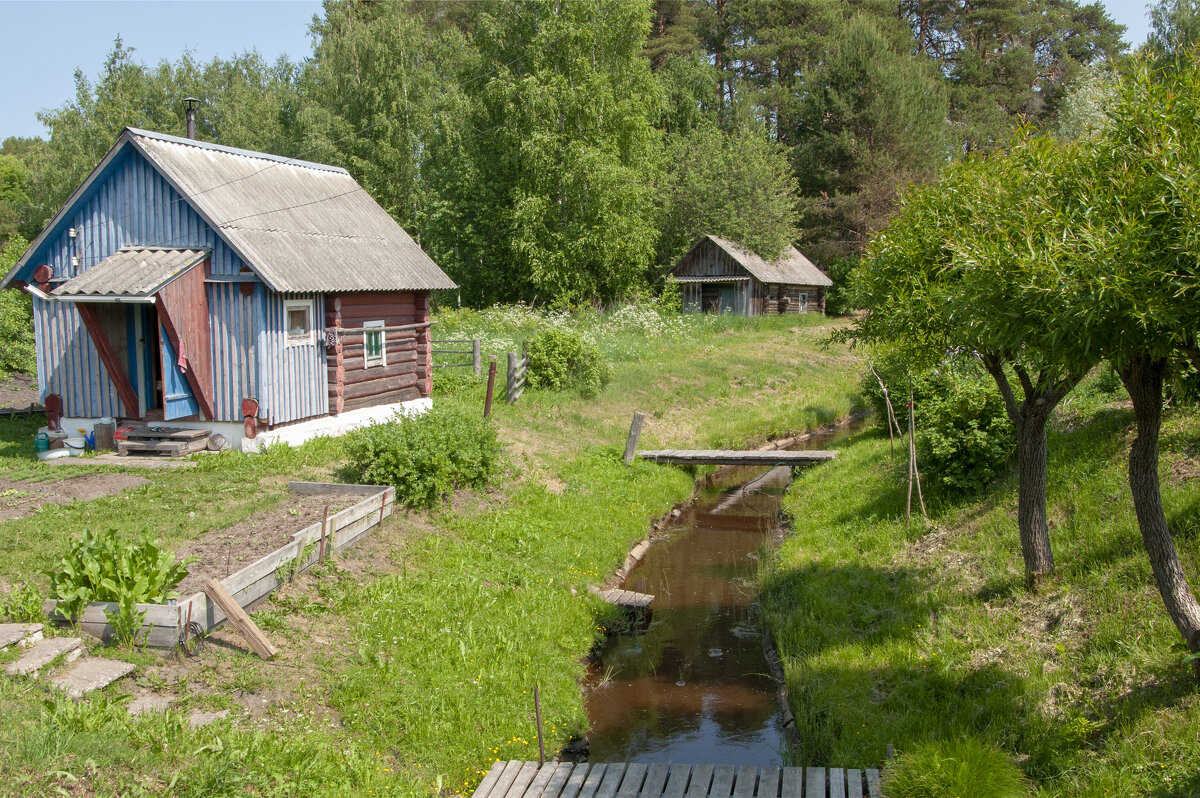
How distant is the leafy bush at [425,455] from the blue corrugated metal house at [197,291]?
291 cm

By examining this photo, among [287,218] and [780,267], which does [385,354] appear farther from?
[780,267]

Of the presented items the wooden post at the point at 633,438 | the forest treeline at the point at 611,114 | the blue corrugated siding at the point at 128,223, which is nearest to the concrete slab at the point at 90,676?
the blue corrugated siding at the point at 128,223

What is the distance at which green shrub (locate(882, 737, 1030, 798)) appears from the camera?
5.86 m

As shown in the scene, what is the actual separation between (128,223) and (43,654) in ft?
32.5

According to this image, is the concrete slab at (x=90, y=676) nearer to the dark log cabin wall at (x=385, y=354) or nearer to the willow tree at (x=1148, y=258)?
the willow tree at (x=1148, y=258)

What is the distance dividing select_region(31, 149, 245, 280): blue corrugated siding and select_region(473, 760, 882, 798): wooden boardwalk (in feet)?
33.6

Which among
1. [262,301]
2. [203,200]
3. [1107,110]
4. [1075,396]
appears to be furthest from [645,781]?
[203,200]

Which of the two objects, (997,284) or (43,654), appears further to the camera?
(43,654)

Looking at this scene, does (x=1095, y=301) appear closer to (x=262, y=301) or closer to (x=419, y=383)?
(x=262, y=301)

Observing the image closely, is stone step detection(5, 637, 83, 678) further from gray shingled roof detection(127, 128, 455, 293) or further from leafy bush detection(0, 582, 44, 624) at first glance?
gray shingled roof detection(127, 128, 455, 293)

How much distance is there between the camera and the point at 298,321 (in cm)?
1541

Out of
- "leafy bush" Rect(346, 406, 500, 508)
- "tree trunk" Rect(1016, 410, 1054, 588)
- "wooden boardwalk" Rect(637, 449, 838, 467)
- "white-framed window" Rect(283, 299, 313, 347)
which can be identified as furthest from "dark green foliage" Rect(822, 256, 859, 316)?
"tree trunk" Rect(1016, 410, 1054, 588)

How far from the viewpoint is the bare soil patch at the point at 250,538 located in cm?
909

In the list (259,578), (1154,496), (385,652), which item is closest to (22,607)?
(259,578)
